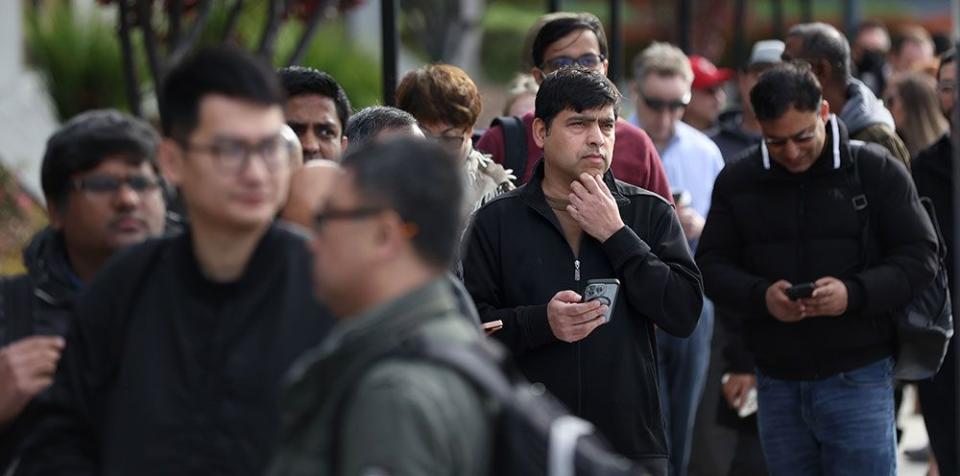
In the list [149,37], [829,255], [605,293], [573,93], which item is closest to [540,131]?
[573,93]

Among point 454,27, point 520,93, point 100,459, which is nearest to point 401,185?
point 100,459

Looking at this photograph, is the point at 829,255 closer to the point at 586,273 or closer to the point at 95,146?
the point at 586,273

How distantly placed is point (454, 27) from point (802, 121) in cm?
1245

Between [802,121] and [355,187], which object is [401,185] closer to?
[355,187]

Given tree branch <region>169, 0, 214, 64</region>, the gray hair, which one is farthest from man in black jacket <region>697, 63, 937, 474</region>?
tree branch <region>169, 0, 214, 64</region>

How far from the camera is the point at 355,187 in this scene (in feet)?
11.0

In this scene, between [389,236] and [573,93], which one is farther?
[573,93]

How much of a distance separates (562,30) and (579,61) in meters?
0.18

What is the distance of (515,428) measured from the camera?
3.24 m

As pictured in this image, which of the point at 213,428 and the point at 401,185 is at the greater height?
the point at 401,185

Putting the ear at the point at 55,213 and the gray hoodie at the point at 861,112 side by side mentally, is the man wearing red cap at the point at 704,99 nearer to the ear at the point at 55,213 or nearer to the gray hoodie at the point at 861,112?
the gray hoodie at the point at 861,112

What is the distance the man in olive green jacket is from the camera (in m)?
3.16

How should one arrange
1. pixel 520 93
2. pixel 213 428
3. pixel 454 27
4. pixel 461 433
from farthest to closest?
pixel 454 27 < pixel 520 93 < pixel 213 428 < pixel 461 433

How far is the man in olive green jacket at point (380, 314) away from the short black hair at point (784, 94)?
11.5ft
